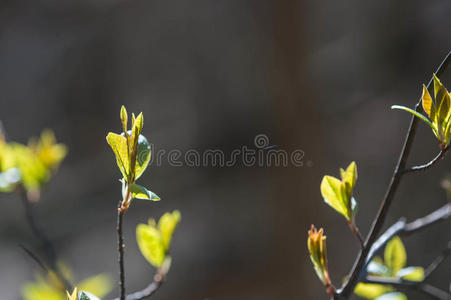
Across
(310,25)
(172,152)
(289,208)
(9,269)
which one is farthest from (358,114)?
(9,269)

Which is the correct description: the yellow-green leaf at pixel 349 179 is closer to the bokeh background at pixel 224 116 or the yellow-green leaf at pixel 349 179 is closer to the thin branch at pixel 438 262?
the thin branch at pixel 438 262

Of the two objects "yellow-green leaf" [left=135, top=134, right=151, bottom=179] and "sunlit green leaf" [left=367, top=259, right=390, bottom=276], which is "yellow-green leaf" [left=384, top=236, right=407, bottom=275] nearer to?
"sunlit green leaf" [left=367, top=259, right=390, bottom=276]

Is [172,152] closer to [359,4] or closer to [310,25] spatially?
[310,25]

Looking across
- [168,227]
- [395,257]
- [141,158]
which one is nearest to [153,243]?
[168,227]

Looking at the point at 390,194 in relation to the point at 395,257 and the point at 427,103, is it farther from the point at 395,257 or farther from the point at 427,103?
the point at 395,257

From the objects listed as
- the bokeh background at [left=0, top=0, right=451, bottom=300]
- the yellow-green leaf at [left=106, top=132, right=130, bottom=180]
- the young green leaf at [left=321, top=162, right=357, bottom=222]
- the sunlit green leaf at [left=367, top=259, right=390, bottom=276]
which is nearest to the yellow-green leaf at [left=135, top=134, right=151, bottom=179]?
the yellow-green leaf at [left=106, top=132, right=130, bottom=180]

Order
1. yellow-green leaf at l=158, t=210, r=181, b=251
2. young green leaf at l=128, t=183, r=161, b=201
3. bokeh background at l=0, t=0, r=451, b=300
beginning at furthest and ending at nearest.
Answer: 1. bokeh background at l=0, t=0, r=451, b=300
2. yellow-green leaf at l=158, t=210, r=181, b=251
3. young green leaf at l=128, t=183, r=161, b=201
